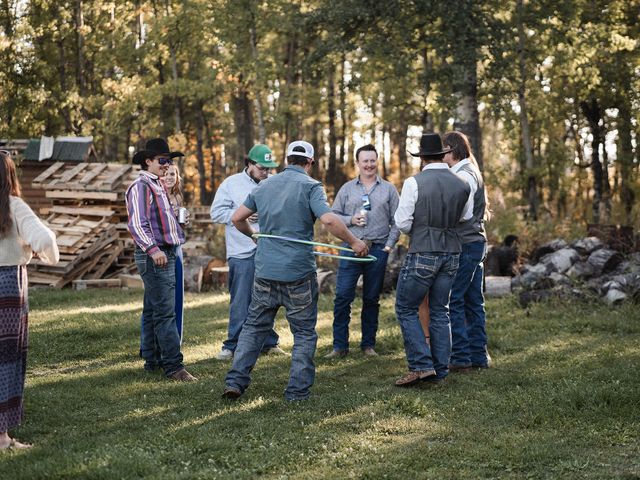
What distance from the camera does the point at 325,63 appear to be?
818 inches

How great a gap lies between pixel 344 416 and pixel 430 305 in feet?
5.24

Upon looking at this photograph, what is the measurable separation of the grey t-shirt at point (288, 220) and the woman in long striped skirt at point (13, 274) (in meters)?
1.80

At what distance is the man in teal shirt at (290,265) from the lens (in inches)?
260

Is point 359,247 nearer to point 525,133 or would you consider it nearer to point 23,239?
point 23,239

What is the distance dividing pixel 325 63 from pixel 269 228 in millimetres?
14770

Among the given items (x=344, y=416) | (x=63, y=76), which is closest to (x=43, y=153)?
(x=63, y=76)

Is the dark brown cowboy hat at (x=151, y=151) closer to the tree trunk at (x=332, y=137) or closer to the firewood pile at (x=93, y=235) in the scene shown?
the firewood pile at (x=93, y=235)

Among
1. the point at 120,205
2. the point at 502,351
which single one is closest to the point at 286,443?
the point at 502,351

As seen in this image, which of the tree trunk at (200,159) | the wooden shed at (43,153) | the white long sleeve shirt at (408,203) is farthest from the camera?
the tree trunk at (200,159)

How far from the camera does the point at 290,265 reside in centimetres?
659

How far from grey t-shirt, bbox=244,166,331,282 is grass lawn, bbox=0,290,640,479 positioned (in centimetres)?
108

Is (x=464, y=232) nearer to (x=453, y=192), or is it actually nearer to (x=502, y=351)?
(x=453, y=192)

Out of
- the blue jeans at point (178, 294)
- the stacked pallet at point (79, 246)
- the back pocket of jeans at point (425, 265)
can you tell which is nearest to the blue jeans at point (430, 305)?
the back pocket of jeans at point (425, 265)

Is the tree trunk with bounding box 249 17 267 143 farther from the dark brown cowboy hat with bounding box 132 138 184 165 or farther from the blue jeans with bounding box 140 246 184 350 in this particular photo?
the dark brown cowboy hat with bounding box 132 138 184 165
